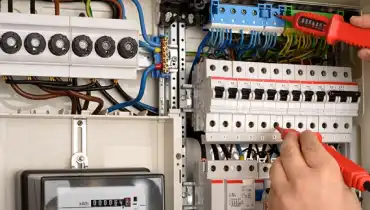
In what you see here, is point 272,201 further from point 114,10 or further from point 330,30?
point 114,10

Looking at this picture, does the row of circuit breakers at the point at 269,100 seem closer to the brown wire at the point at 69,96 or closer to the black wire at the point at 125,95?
the black wire at the point at 125,95

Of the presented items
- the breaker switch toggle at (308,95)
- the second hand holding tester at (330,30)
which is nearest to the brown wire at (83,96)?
the second hand holding tester at (330,30)

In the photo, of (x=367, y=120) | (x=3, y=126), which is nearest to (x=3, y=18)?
(x=3, y=126)

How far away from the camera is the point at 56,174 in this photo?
165 cm

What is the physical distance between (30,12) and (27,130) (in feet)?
1.43

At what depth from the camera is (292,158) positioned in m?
1.71

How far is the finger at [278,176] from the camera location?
5.46 feet

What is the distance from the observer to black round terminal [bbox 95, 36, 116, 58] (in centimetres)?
178

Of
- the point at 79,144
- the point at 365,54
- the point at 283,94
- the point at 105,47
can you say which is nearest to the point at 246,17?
the point at 283,94

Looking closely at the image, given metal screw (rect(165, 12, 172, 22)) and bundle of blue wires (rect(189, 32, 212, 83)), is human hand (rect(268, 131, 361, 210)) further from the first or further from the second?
metal screw (rect(165, 12, 172, 22))

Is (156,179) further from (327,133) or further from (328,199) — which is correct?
(327,133)

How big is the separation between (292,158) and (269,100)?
1.10 feet

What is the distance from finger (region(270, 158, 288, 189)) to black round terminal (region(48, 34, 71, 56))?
2.68 ft

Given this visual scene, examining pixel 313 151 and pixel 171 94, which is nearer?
pixel 313 151
